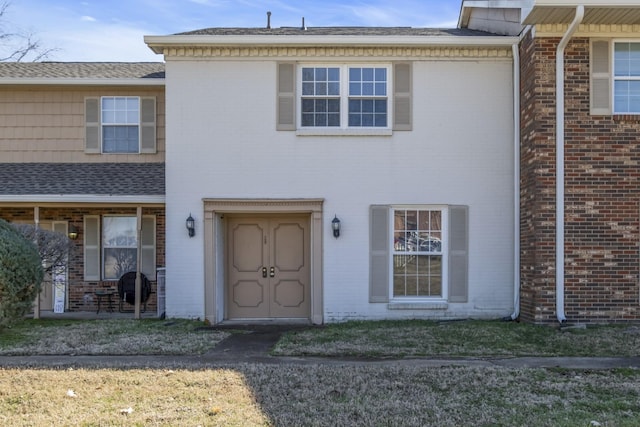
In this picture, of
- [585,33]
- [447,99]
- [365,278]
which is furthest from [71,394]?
[585,33]

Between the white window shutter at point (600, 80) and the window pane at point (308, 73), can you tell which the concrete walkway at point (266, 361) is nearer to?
the white window shutter at point (600, 80)

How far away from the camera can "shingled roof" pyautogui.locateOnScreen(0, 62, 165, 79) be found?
12.7m

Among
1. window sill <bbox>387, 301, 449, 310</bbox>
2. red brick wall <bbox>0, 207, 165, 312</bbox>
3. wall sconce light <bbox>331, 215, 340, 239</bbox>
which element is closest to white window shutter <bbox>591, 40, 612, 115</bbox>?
window sill <bbox>387, 301, 449, 310</bbox>

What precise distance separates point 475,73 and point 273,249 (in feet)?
16.8

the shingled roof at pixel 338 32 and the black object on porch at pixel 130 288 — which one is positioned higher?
the shingled roof at pixel 338 32

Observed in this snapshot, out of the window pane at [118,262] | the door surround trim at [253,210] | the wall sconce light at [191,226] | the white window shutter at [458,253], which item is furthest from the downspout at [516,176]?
the window pane at [118,262]

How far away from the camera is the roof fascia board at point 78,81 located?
40.4 ft

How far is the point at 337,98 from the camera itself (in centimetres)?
1134

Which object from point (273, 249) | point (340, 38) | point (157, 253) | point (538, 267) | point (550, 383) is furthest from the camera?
point (157, 253)

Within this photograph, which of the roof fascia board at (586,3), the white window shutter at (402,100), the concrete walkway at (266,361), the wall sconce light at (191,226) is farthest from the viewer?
the white window shutter at (402,100)

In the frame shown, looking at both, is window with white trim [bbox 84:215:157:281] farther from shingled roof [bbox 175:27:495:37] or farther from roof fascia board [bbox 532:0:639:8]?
roof fascia board [bbox 532:0:639:8]

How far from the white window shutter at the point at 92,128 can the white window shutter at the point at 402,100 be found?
6.22 m

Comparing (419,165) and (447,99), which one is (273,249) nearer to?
(419,165)

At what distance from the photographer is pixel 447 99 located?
37.2 ft
